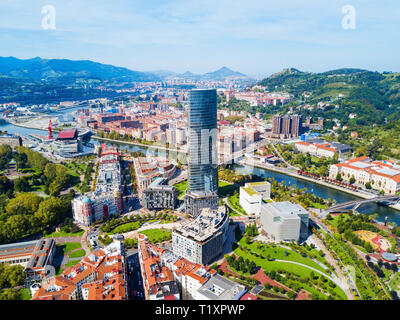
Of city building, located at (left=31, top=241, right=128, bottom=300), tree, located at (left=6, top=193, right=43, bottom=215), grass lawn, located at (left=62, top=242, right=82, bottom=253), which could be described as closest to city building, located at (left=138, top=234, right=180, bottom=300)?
city building, located at (left=31, top=241, right=128, bottom=300)

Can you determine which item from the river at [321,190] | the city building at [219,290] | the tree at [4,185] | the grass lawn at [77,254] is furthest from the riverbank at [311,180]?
the tree at [4,185]

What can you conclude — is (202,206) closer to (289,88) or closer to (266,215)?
(266,215)

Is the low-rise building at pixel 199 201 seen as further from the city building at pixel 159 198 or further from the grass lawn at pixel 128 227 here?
the grass lawn at pixel 128 227

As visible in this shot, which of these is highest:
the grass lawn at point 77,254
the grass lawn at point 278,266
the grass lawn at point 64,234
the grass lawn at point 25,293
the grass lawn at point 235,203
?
the grass lawn at point 235,203

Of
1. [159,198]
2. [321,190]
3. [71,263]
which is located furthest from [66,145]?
[321,190]

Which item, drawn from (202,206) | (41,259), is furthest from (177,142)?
(41,259)
